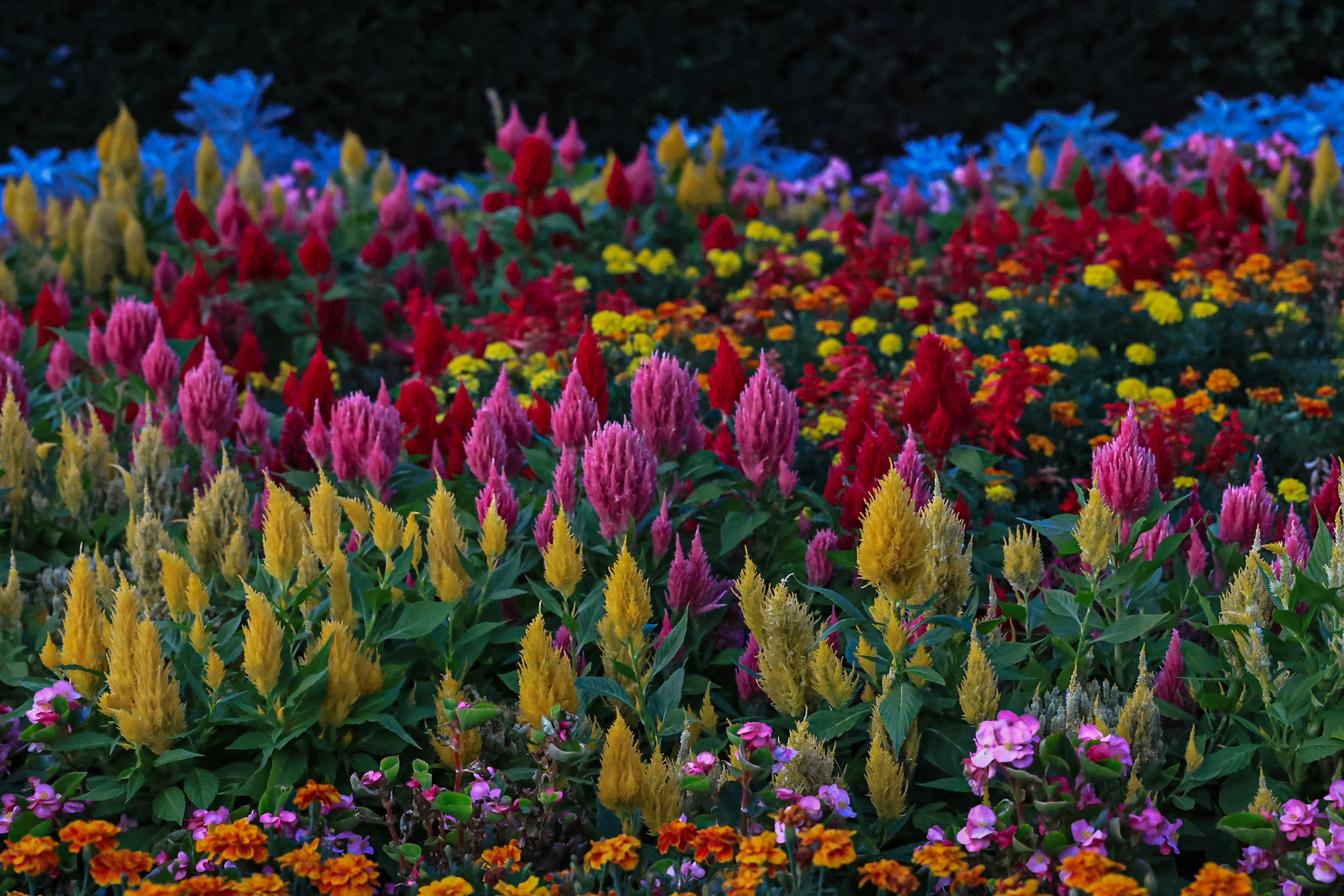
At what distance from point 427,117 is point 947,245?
16.8ft

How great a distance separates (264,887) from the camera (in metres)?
2.36

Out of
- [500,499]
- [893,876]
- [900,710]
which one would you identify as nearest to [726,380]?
[500,499]

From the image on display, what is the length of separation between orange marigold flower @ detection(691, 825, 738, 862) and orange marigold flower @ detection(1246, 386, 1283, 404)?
3.40 m

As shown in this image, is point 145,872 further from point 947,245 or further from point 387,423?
point 947,245

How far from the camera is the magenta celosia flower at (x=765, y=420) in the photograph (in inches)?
126

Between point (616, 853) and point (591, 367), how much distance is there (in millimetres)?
1491

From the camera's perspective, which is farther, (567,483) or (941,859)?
(567,483)

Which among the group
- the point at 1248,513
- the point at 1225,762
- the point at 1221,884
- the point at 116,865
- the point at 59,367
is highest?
the point at 59,367

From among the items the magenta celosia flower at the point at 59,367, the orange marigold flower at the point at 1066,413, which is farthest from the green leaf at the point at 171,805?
the orange marigold flower at the point at 1066,413

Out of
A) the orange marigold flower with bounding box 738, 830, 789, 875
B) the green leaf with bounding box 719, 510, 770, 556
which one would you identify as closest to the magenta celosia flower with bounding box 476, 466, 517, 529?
the green leaf with bounding box 719, 510, 770, 556

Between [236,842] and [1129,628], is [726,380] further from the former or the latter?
[236,842]

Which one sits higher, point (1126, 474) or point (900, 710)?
point (1126, 474)

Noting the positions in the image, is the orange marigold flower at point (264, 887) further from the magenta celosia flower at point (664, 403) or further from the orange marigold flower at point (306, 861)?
the magenta celosia flower at point (664, 403)

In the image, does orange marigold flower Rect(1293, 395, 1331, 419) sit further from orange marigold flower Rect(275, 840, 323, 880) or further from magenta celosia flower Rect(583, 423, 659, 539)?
orange marigold flower Rect(275, 840, 323, 880)
